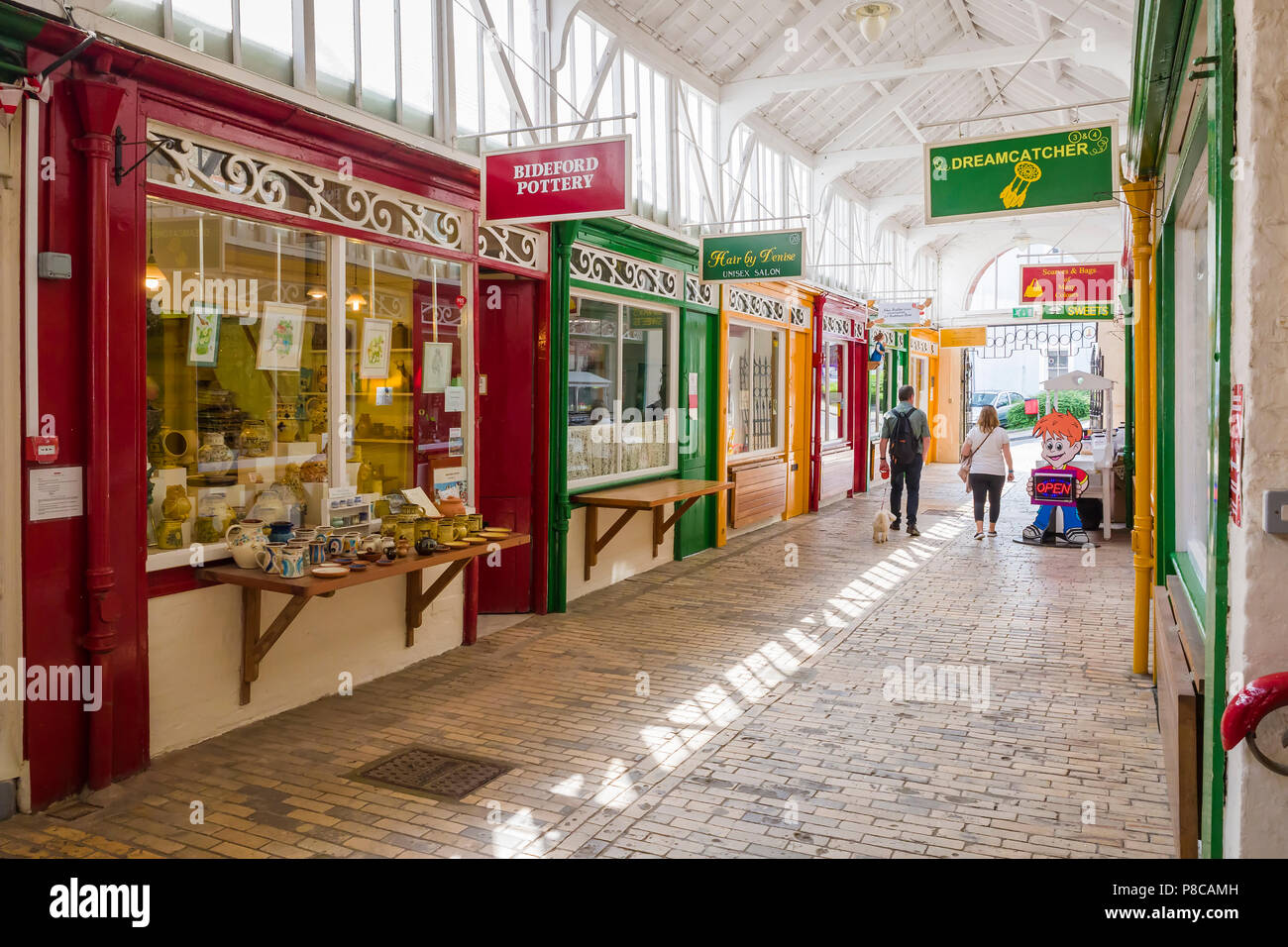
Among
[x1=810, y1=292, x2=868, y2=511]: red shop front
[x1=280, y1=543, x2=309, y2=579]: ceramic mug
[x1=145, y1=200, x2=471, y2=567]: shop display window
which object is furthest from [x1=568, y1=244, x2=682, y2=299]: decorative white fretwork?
[x1=810, y1=292, x2=868, y2=511]: red shop front

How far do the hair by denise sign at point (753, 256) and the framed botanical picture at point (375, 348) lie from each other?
Answer: 14.2 ft

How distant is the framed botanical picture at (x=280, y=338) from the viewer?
525 centimetres

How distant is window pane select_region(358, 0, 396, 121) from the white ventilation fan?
12.3ft

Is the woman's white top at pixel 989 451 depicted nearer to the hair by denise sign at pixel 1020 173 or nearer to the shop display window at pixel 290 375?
the hair by denise sign at pixel 1020 173

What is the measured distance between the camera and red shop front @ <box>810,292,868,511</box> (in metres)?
14.6

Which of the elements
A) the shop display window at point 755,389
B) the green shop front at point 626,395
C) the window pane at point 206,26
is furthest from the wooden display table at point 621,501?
the window pane at point 206,26

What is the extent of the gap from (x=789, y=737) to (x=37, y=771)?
11.0ft

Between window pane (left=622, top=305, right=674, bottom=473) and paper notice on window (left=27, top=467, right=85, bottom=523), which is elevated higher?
window pane (left=622, top=305, right=674, bottom=473)

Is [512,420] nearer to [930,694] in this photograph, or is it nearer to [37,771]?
[930,694]

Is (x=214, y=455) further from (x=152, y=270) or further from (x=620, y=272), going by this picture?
(x=620, y=272)

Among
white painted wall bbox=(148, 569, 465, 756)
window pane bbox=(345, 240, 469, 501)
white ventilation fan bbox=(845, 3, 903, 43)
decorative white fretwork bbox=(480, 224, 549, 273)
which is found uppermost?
white ventilation fan bbox=(845, 3, 903, 43)

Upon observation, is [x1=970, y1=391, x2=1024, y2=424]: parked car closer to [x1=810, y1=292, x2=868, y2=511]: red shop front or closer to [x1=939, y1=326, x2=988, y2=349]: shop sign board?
[x1=939, y1=326, x2=988, y2=349]: shop sign board

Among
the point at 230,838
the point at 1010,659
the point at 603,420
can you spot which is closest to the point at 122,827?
the point at 230,838

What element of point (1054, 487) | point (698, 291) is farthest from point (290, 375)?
point (1054, 487)
